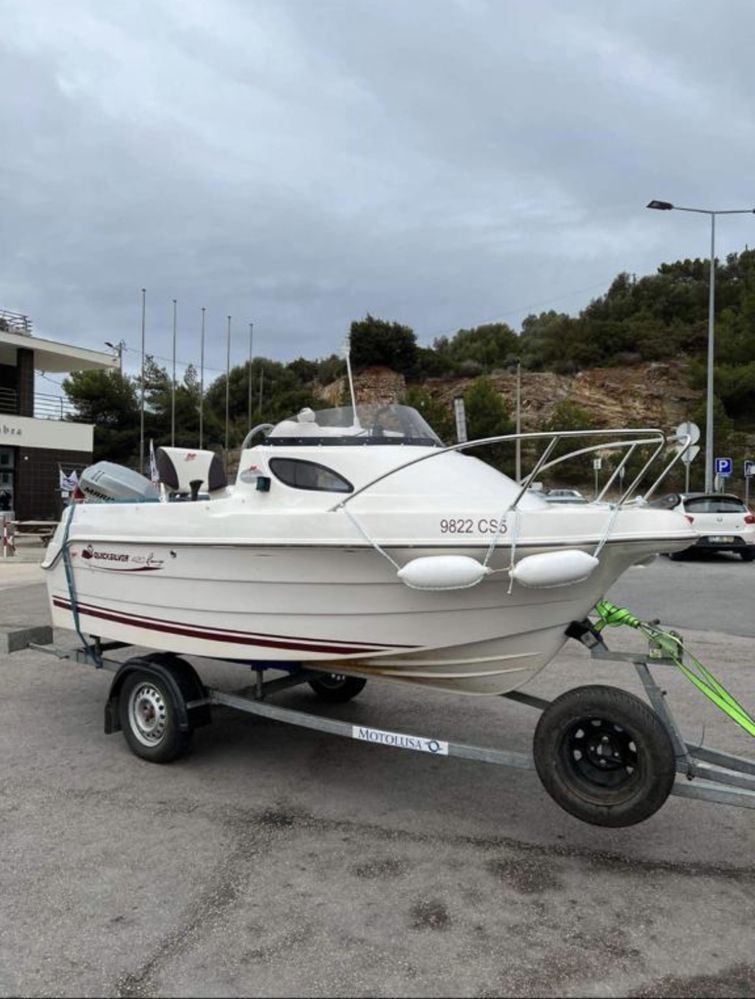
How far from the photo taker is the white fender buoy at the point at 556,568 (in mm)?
3475

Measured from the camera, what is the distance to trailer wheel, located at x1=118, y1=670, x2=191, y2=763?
457 centimetres

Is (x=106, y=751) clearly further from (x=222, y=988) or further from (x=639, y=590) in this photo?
(x=639, y=590)

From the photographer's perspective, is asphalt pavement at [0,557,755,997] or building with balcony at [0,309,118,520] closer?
asphalt pavement at [0,557,755,997]

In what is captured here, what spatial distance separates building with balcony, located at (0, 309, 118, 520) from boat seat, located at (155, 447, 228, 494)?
78.3 feet

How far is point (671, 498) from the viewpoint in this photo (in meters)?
4.07

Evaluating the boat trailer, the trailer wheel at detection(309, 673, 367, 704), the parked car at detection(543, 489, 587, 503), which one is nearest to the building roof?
the parked car at detection(543, 489, 587, 503)

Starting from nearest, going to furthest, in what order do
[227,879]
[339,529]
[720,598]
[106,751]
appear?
1. [227,879]
2. [339,529]
3. [106,751]
4. [720,598]

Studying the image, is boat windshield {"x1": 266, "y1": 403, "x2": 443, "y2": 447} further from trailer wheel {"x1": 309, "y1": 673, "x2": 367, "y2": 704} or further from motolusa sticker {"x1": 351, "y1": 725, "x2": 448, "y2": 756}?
trailer wheel {"x1": 309, "y1": 673, "x2": 367, "y2": 704}

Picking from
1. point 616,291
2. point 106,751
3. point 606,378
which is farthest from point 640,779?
point 616,291

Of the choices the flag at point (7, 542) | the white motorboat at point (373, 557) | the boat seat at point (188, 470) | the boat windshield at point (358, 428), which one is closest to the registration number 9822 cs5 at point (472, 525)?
the white motorboat at point (373, 557)

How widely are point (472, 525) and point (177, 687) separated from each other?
82.9 inches

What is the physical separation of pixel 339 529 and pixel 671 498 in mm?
1770

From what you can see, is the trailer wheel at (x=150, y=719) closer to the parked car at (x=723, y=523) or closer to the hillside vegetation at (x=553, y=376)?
the parked car at (x=723, y=523)

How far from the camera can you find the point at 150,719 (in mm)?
4797
